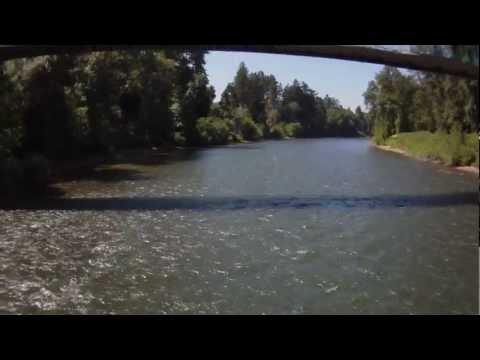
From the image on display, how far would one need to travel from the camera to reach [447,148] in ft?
93.7

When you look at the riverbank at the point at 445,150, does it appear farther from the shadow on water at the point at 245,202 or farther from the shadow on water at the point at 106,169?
the shadow on water at the point at 106,169

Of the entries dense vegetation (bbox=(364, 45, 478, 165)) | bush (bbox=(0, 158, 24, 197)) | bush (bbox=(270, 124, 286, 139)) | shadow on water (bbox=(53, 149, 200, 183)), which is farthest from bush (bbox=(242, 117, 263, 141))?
bush (bbox=(0, 158, 24, 197))

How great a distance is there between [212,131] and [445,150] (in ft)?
105

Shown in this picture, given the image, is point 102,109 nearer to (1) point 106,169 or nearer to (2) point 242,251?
(1) point 106,169

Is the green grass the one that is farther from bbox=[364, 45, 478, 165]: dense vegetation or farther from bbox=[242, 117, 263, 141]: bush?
bbox=[242, 117, 263, 141]: bush

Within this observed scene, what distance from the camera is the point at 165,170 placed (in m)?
25.5

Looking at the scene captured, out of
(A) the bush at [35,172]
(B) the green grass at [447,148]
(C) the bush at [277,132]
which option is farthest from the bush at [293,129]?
(A) the bush at [35,172]

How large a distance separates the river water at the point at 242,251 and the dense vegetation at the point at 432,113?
16.4ft

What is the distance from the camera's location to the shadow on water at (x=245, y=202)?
14625 millimetres

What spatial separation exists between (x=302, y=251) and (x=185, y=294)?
3.38m

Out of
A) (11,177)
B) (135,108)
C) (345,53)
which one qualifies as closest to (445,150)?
(345,53)

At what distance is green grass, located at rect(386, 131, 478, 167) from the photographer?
86.5 feet
